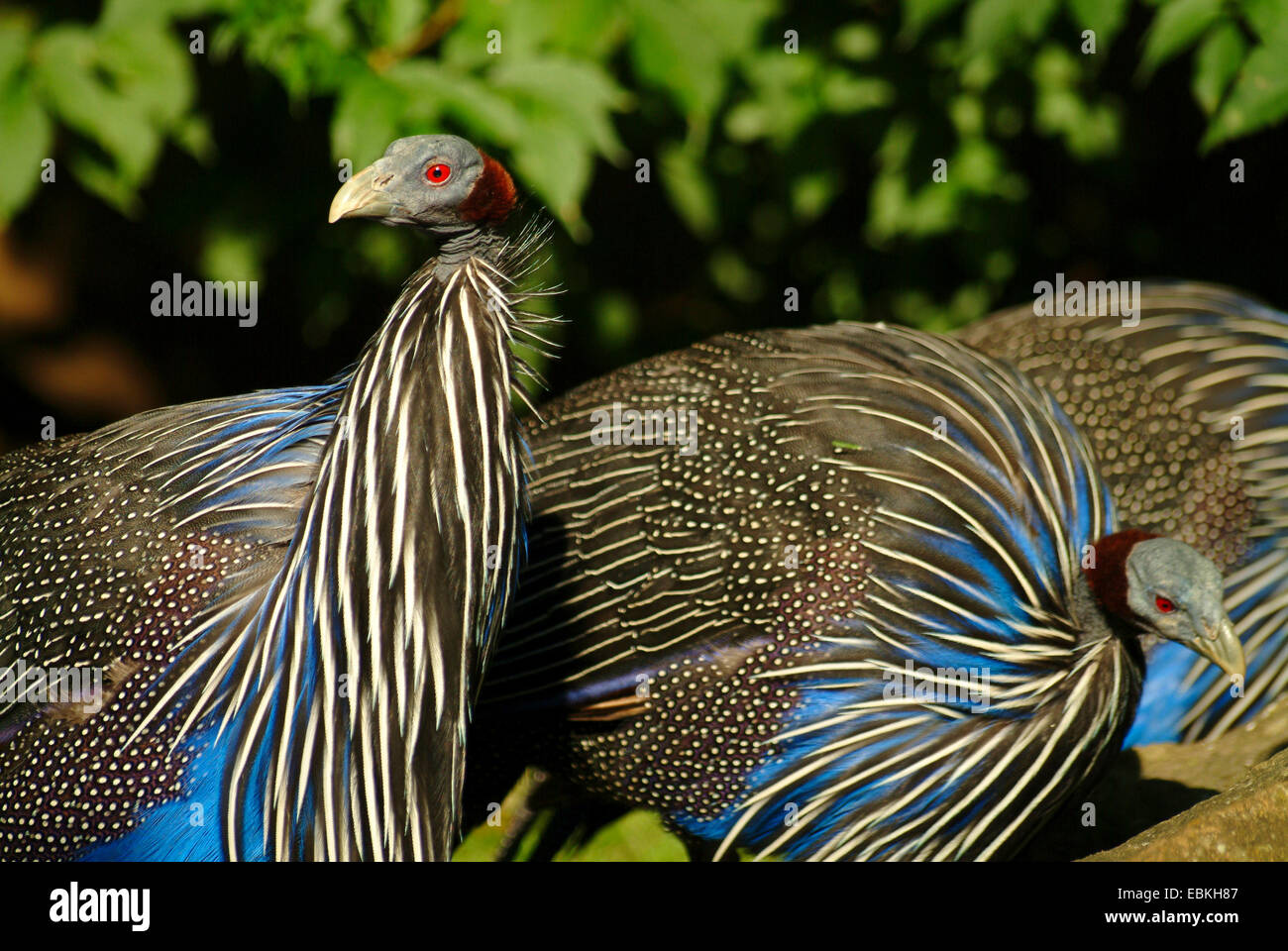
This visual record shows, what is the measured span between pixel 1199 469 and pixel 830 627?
1.21m

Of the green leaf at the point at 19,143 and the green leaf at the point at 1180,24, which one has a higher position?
the green leaf at the point at 1180,24

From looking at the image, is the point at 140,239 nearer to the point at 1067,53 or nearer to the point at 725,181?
the point at 725,181

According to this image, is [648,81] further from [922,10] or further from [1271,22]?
[1271,22]

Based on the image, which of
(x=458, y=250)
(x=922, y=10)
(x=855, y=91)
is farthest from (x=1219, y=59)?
(x=458, y=250)

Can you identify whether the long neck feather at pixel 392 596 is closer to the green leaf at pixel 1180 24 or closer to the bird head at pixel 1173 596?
the bird head at pixel 1173 596

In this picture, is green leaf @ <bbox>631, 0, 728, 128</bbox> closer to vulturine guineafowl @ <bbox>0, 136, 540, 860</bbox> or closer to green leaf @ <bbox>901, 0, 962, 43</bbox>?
green leaf @ <bbox>901, 0, 962, 43</bbox>

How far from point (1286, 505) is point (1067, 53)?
4.92 feet

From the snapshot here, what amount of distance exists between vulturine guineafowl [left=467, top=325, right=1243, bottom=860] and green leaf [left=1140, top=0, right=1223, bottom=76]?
86 cm

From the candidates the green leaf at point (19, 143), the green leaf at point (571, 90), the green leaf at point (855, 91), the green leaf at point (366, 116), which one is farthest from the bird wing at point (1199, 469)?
the green leaf at point (19, 143)

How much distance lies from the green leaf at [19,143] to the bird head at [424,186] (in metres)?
1.04

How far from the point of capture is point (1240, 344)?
10.9 ft

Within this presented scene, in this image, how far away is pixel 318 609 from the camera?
2.00 metres

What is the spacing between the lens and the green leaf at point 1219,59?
9.12 feet

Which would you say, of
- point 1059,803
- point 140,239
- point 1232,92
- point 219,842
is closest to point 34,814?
point 219,842
